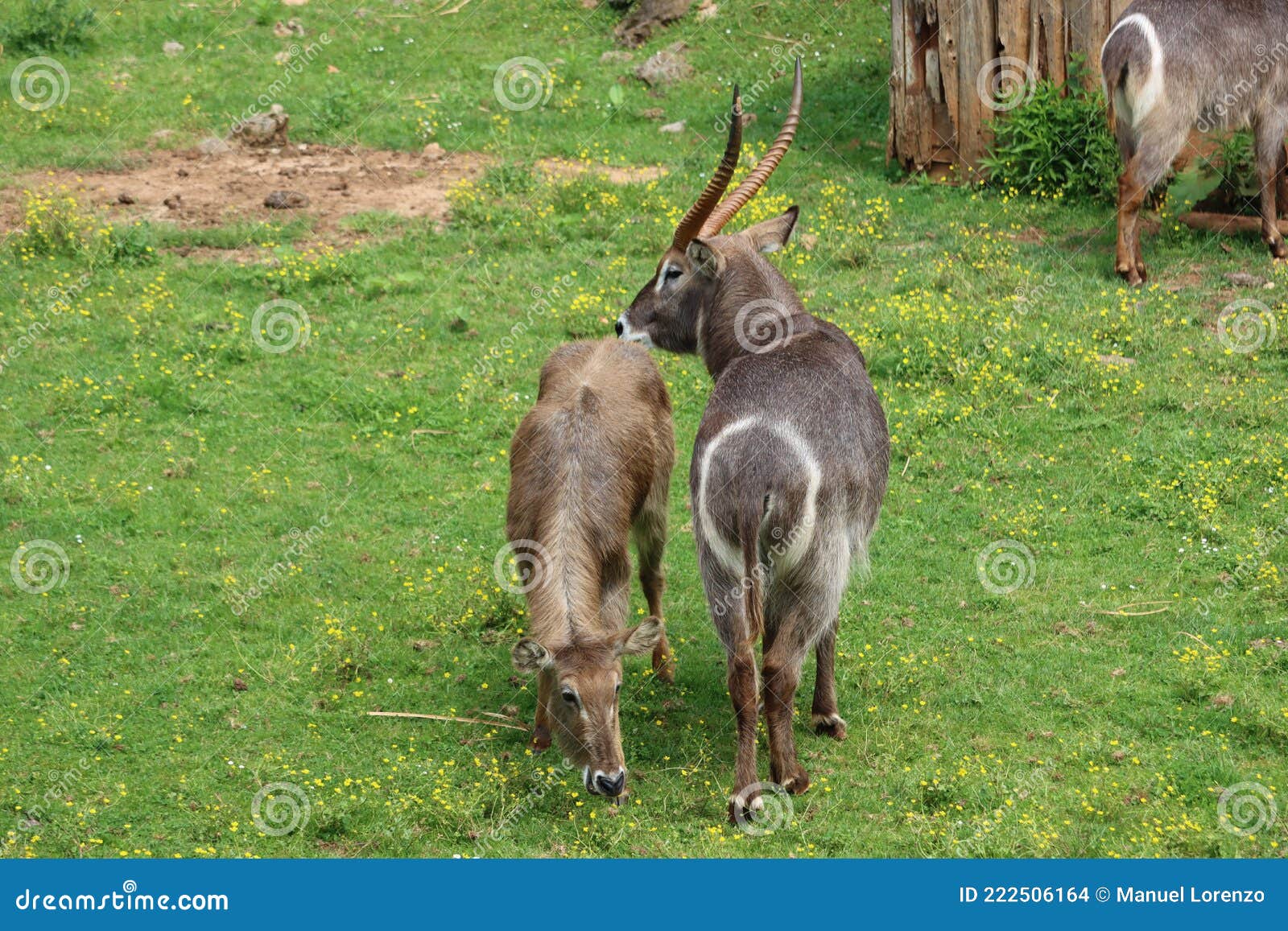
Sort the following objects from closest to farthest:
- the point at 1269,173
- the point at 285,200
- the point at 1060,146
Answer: the point at 1269,173, the point at 1060,146, the point at 285,200

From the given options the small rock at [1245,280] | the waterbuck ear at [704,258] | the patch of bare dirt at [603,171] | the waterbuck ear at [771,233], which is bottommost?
the small rock at [1245,280]

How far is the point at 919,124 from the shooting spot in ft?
45.5

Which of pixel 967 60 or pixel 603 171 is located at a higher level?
pixel 967 60

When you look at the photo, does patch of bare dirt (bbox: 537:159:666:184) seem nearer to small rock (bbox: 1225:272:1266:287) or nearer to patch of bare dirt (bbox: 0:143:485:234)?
patch of bare dirt (bbox: 0:143:485:234)

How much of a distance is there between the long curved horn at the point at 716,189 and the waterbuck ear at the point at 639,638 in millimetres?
2456

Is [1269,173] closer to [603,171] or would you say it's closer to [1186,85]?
[1186,85]

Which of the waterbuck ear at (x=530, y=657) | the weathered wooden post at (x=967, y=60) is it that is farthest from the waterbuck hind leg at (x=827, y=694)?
the weathered wooden post at (x=967, y=60)

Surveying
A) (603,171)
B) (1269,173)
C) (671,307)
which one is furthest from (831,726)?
(603,171)

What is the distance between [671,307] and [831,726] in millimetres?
2601

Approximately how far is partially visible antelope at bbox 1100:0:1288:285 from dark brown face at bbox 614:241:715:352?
5.02 meters

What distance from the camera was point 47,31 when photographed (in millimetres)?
16438

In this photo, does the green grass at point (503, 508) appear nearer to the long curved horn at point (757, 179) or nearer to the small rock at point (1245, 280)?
the small rock at point (1245, 280)

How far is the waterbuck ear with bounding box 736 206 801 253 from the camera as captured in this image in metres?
Answer: 8.79

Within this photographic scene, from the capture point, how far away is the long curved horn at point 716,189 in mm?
7719
